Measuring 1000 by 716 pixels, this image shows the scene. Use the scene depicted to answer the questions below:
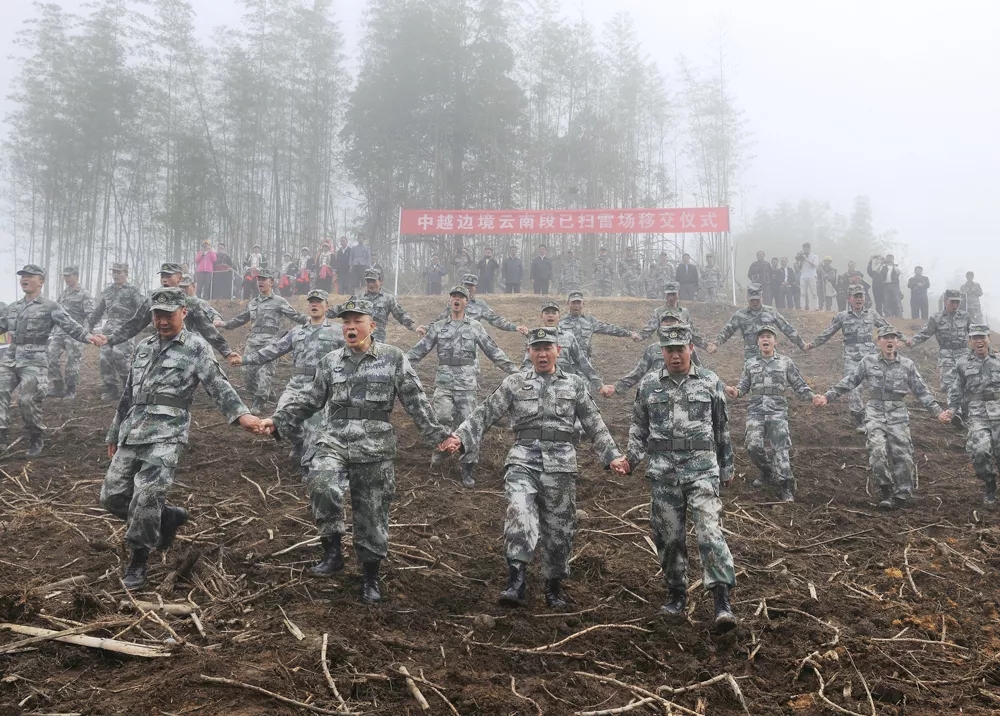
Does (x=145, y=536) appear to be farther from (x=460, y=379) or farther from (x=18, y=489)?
(x=460, y=379)

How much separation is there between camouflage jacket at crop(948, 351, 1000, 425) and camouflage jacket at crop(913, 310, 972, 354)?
3415mm

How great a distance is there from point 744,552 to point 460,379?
4410 mm

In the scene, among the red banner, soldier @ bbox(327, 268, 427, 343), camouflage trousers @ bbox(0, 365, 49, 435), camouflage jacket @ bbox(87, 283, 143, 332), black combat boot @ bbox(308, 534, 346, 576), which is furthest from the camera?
the red banner

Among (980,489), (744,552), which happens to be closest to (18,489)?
(744,552)

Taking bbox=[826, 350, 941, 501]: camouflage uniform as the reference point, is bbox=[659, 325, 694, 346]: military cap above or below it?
above

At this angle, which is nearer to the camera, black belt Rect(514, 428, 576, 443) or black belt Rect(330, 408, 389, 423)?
black belt Rect(330, 408, 389, 423)

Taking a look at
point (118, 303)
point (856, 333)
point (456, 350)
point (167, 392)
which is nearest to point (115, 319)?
point (118, 303)

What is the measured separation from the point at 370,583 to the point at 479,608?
84 cm

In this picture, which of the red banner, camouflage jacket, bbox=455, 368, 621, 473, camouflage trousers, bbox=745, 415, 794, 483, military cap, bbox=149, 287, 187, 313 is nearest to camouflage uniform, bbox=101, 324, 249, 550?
military cap, bbox=149, 287, 187, 313

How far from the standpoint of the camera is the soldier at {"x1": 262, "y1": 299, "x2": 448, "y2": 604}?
16.8 feet

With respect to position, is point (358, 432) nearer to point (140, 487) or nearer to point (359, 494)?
point (359, 494)

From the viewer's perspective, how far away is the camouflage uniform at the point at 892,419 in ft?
28.4

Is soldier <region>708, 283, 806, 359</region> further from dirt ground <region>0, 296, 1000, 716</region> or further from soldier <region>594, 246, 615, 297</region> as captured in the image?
soldier <region>594, 246, 615, 297</region>

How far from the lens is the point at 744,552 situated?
670 cm
